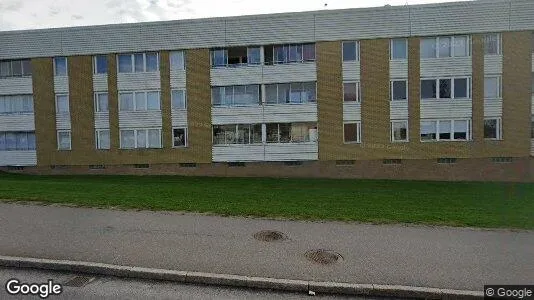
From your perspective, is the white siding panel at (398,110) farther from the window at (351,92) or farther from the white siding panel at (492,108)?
the white siding panel at (492,108)

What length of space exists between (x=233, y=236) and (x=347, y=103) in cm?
1598

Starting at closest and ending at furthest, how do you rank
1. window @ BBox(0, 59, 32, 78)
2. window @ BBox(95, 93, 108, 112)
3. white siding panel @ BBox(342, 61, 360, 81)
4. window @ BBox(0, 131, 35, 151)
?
white siding panel @ BBox(342, 61, 360, 81)
window @ BBox(95, 93, 108, 112)
window @ BBox(0, 59, 32, 78)
window @ BBox(0, 131, 35, 151)


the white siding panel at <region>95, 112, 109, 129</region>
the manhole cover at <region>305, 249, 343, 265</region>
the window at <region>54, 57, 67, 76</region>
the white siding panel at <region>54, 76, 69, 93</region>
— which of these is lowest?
the manhole cover at <region>305, 249, 343, 265</region>

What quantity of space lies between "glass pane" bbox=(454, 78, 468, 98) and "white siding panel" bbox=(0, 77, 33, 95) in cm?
2866

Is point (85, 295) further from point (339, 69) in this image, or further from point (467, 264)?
point (339, 69)

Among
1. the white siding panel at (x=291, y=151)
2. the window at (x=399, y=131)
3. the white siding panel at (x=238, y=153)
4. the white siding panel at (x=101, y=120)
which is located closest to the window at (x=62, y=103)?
the white siding panel at (x=101, y=120)

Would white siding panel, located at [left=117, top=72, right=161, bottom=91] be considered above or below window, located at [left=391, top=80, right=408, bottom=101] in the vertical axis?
above

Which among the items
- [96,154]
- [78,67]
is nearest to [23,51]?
[78,67]

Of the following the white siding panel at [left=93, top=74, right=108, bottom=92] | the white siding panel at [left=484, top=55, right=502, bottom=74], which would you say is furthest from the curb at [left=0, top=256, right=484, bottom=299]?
the white siding panel at [left=484, top=55, right=502, bottom=74]

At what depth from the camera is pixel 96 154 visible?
75.4ft

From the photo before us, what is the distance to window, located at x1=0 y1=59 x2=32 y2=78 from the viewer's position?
23.3 metres

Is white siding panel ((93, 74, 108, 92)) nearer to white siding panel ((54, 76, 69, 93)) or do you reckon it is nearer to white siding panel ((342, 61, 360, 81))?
white siding panel ((54, 76, 69, 93))

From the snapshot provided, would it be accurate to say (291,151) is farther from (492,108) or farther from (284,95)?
(492,108)

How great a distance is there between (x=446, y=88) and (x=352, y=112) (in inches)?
235
